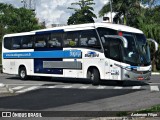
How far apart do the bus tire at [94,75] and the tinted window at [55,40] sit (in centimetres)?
293

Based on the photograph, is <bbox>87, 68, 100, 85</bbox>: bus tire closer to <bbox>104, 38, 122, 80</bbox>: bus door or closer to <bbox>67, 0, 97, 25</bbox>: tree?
<bbox>104, 38, 122, 80</bbox>: bus door

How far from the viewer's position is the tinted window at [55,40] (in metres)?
23.8

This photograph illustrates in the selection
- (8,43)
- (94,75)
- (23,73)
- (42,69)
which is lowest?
(23,73)

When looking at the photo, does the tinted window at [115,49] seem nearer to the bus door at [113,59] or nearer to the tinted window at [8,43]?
the bus door at [113,59]

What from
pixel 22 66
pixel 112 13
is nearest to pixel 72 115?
pixel 22 66

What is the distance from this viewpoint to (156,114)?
9.90 meters

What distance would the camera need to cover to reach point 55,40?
24094mm

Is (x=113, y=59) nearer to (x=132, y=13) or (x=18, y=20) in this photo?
(x=132, y=13)

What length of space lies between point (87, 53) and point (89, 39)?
0.78 meters

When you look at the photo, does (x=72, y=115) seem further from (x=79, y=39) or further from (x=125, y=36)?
(x=79, y=39)

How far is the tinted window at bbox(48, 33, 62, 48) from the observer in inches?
936

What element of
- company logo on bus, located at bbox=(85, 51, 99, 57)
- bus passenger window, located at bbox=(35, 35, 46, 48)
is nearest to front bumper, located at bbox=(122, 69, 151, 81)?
company logo on bus, located at bbox=(85, 51, 99, 57)

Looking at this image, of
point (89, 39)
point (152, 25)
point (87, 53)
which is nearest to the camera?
point (89, 39)

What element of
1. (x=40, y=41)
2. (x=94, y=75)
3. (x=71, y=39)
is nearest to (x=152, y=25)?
(x=40, y=41)
